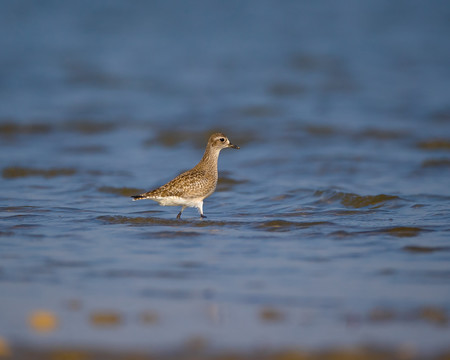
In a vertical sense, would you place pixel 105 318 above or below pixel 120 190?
below

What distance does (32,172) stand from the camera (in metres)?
11.4

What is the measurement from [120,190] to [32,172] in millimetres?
1957

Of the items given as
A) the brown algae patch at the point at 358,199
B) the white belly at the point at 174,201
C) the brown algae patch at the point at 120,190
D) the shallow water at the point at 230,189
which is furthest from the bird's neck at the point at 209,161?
the brown algae patch at the point at 358,199

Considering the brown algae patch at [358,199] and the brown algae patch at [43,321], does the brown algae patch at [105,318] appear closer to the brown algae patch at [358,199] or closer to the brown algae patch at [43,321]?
the brown algae patch at [43,321]

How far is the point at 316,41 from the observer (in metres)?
26.6

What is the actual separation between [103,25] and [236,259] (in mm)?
24541

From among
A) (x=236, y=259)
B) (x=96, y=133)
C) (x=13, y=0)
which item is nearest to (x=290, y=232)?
(x=236, y=259)

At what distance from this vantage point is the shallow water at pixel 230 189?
4789 mm

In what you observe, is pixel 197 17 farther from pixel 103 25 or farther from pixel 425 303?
pixel 425 303

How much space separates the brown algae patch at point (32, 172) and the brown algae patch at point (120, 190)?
1.26 meters

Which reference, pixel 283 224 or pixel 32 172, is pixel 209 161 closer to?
pixel 283 224

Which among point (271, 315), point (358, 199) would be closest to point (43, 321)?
point (271, 315)

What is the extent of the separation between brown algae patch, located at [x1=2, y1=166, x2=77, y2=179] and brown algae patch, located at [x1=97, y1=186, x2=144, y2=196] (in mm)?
1256

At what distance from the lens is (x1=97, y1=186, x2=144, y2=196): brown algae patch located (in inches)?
405
